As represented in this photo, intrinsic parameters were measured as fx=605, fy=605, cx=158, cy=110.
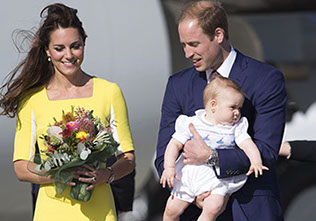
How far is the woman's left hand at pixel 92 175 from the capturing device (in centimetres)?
259

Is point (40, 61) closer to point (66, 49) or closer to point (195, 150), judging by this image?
point (66, 49)

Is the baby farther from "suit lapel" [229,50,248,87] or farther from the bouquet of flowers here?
the bouquet of flowers


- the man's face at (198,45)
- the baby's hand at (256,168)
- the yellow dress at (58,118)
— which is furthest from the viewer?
the yellow dress at (58,118)

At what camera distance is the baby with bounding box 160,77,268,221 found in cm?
250

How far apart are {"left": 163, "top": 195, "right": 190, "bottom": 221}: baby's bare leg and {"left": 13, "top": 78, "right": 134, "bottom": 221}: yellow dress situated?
27 cm

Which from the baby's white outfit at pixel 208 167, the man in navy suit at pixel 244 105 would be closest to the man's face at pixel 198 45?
the man in navy suit at pixel 244 105

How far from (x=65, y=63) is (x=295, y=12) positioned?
10.6 ft

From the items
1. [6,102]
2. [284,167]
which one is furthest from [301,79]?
[6,102]

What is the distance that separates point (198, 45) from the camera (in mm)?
2578

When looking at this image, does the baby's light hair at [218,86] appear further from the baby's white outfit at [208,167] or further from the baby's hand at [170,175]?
the baby's hand at [170,175]

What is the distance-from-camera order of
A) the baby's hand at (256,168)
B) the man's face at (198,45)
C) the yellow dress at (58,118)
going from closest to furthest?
the baby's hand at (256,168) < the man's face at (198,45) < the yellow dress at (58,118)

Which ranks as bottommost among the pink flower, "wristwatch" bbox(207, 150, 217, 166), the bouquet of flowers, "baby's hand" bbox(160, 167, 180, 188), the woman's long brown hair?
"baby's hand" bbox(160, 167, 180, 188)

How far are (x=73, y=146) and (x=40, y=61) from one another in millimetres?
572

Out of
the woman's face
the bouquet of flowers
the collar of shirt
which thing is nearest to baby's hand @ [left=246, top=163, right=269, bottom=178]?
the collar of shirt
